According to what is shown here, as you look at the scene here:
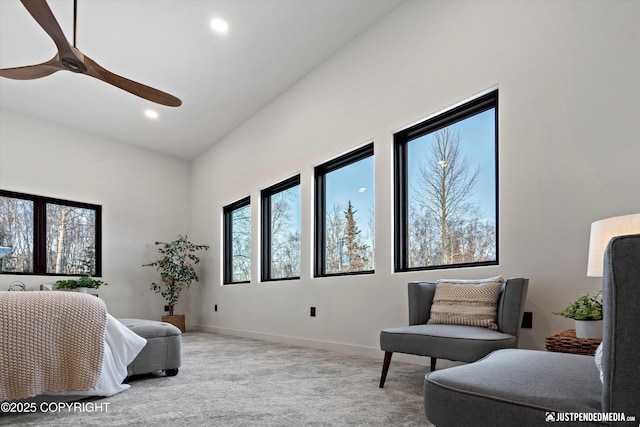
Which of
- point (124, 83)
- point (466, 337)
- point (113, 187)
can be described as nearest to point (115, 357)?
point (124, 83)

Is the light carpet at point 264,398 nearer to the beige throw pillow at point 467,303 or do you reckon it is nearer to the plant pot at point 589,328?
the beige throw pillow at point 467,303

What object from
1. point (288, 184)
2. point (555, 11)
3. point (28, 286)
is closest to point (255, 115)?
point (288, 184)

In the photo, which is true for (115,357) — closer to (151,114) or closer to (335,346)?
(335,346)

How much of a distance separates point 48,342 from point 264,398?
1184mm

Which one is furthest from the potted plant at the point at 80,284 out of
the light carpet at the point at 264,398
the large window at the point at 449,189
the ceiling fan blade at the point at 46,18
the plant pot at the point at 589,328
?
the plant pot at the point at 589,328

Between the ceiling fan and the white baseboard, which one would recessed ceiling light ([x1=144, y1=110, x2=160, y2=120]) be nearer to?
the ceiling fan

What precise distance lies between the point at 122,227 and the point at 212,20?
13.9ft

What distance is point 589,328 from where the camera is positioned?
2133 millimetres

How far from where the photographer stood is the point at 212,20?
13.5 ft

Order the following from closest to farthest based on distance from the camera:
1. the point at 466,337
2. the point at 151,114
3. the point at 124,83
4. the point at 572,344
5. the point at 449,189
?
the point at 572,344, the point at 466,337, the point at 124,83, the point at 449,189, the point at 151,114

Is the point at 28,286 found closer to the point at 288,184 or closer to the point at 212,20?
the point at 288,184

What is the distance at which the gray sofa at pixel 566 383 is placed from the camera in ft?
3.09

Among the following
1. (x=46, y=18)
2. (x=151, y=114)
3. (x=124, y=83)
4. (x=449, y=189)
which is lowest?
(x=449, y=189)

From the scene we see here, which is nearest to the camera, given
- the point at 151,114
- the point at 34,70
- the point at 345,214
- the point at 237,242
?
the point at 34,70
